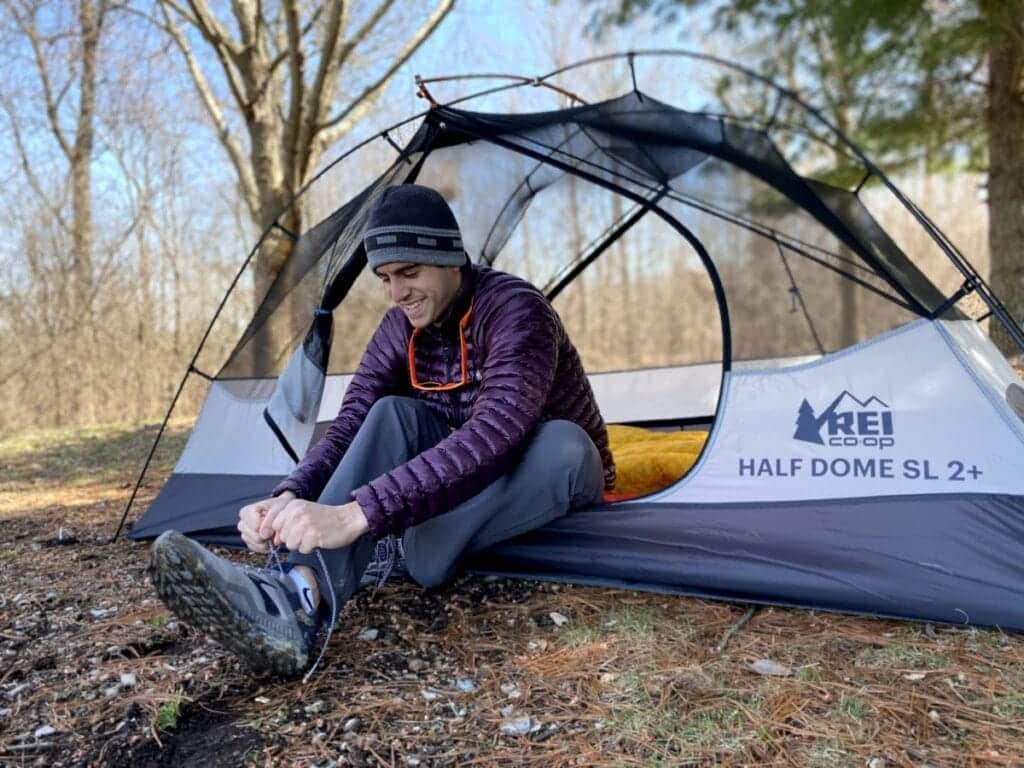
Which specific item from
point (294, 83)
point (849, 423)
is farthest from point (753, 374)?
point (294, 83)

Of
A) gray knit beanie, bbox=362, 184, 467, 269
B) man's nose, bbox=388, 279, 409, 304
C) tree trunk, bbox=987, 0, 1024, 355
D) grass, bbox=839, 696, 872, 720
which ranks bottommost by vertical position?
grass, bbox=839, 696, 872, 720

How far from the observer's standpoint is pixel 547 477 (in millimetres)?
1884

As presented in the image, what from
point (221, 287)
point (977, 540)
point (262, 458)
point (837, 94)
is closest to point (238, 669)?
point (262, 458)

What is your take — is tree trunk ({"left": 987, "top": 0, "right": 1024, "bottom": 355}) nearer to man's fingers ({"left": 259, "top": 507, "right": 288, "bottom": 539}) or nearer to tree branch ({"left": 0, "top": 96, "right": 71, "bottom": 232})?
→ man's fingers ({"left": 259, "top": 507, "right": 288, "bottom": 539})

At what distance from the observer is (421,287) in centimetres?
189

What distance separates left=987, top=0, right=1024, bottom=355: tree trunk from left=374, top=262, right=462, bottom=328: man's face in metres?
4.14

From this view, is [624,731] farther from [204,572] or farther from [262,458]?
[262,458]

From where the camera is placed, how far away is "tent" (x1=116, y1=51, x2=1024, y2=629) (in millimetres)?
1827

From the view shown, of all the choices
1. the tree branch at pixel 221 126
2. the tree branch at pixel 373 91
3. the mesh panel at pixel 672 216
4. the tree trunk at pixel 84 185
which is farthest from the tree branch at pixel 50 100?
the mesh panel at pixel 672 216

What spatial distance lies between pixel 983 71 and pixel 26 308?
9.54m

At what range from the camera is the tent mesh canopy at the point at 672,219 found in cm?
231

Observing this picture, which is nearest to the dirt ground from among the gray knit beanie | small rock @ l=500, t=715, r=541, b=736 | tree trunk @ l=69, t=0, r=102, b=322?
small rock @ l=500, t=715, r=541, b=736

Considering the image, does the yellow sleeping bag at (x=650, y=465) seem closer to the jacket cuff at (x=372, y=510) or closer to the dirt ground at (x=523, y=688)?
the dirt ground at (x=523, y=688)

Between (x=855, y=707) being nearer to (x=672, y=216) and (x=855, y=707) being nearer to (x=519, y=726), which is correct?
(x=519, y=726)
